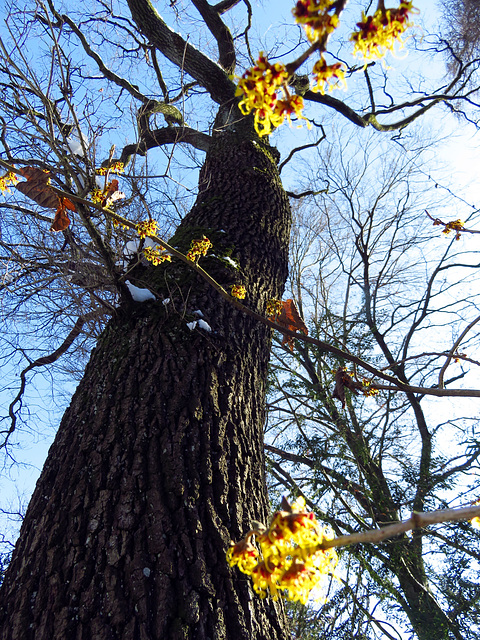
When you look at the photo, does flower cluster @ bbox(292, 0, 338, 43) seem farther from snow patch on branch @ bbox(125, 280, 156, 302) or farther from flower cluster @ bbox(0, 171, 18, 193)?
flower cluster @ bbox(0, 171, 18, 193)

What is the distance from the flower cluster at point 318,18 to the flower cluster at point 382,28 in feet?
0.26

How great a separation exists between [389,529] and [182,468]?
1.07 meters

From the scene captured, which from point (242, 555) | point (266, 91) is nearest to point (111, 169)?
point (266, 91)

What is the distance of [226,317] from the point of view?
2.23m

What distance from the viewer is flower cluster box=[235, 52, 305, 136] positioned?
0.69 metres

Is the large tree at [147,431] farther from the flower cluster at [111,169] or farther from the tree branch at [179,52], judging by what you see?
the tree branch at [179,52]

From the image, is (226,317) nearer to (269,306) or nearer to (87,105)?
(269,306)

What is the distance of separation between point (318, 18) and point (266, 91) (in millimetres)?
131

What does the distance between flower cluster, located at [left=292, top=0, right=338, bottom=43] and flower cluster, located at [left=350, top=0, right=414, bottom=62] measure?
0.08m

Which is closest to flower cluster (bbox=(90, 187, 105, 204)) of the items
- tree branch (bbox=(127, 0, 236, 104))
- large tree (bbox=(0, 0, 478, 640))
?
large tree (bbox=(0, 0, 478, 640))

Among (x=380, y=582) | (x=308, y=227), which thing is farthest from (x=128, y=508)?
(x=308, y=227)

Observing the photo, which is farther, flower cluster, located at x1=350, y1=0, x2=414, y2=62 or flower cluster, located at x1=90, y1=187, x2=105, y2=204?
flower cluster, located at x1=90, y1=187, x2=105, y2=204

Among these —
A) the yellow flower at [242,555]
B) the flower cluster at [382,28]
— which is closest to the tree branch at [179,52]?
the flower cluster at [382,28]

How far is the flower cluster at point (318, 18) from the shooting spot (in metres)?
0.64
